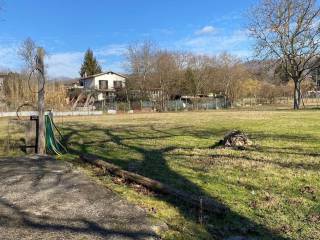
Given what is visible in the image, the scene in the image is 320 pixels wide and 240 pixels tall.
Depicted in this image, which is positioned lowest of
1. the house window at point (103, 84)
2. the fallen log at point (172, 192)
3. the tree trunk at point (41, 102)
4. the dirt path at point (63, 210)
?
the dirt path at point (63, 210)

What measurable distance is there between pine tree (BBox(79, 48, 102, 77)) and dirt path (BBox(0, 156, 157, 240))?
94.9 meters

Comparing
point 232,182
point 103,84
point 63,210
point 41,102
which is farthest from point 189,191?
point 103,84

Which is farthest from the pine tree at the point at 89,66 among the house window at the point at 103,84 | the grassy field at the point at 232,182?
the grassy field at the point at 232,182

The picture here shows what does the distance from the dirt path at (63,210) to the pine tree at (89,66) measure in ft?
311

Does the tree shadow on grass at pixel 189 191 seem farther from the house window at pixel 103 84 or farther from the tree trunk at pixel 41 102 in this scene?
the house window at pixel 103 84

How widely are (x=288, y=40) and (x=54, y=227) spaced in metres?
44.5

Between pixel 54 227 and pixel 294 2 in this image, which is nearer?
pixel 54 227

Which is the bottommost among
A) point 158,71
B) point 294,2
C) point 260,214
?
point 260,214

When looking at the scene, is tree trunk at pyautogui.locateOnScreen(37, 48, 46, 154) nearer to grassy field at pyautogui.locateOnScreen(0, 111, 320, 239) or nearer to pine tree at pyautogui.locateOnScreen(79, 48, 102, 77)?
grassy field at pyautogui.locateOnScreen(0, 111, 320, 239)

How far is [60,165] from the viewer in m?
9.52

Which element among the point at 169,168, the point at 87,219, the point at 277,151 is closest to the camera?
the point at 87,219

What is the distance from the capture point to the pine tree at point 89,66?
334 ft

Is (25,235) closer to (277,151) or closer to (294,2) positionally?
(277,151)

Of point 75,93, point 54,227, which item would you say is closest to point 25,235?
point 54,227
